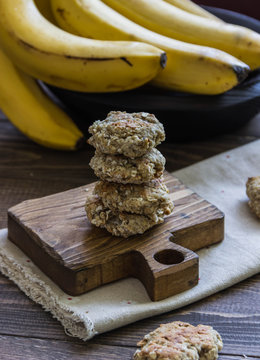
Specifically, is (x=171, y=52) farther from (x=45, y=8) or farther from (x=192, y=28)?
(x=45, y=8)

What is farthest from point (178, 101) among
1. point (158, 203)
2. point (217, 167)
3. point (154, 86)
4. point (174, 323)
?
point (174, 323)

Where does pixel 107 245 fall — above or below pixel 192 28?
below

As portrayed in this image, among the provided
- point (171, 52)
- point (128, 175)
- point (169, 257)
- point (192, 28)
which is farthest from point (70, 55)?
point (169, 257)

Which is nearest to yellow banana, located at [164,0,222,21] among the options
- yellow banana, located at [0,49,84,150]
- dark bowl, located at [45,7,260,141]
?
dark bowl, located at [45,7,260,141]

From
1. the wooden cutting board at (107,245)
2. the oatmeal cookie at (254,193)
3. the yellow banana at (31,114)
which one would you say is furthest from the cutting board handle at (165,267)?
the yellow banana at (31,114)

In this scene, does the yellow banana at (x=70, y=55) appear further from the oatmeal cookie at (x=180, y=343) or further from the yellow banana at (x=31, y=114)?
the oatmeal cookie at (x=180, y=343)

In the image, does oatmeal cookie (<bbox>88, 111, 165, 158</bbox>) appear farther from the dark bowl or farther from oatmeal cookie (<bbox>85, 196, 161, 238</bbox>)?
the dark bowl
